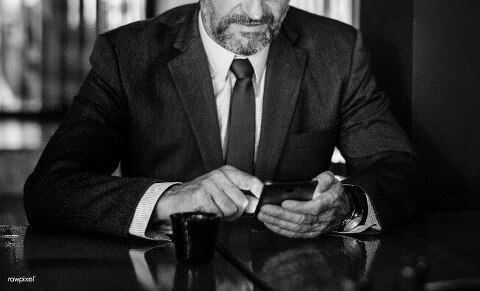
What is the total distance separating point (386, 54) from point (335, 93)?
661mm

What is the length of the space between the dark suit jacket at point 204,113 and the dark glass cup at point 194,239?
62 centimetres

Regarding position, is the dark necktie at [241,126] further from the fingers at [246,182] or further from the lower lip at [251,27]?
the fingers at [246,182]

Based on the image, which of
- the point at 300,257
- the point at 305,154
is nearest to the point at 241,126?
the point at 305,154

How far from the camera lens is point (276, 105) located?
224 cm

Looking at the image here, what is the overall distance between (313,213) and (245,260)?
0.95 feet

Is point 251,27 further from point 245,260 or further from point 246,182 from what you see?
point 245,260

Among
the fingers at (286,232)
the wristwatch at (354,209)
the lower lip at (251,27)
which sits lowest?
the wristwatch at (354,209)

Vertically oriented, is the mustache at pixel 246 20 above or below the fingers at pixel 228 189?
above

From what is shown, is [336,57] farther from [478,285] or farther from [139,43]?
[478,285]

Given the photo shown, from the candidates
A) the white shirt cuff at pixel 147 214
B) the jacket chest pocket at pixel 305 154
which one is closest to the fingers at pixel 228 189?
the white shirt cuff at pixel 147 214

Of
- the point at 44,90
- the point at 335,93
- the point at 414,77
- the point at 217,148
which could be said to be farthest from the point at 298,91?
the point at 44,90

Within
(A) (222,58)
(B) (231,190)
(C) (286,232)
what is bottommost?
(C) (286,232)

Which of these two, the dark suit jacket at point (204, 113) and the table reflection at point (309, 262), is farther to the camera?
the dark suit jacket at point (204, 113)

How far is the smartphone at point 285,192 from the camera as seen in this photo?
1.52 metres
